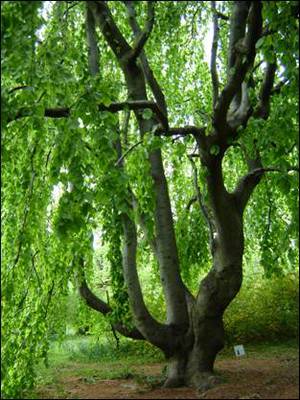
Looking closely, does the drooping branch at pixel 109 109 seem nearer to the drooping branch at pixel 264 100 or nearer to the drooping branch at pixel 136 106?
the drooping branch at pixel 136 106

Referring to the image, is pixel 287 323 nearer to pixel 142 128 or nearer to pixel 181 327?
pixel 181 327

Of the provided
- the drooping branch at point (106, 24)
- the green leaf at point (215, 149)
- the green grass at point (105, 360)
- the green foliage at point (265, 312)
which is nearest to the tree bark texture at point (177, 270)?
the drooping branch at point (106, 24)

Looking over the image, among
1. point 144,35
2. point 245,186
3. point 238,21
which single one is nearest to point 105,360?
point 245,186

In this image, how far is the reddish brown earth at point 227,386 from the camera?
12.1 ft

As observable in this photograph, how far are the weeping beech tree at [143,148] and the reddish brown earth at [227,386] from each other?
0.27 meters

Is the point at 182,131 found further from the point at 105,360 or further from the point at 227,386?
the point at 105,360

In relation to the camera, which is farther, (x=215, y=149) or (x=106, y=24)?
(x=106, y=24)

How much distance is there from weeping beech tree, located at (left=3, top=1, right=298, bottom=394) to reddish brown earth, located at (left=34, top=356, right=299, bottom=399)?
27 cm

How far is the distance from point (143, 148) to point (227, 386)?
203 cm

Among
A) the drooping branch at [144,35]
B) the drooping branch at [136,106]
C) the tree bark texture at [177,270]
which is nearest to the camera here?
the drooping branch at [136,106]

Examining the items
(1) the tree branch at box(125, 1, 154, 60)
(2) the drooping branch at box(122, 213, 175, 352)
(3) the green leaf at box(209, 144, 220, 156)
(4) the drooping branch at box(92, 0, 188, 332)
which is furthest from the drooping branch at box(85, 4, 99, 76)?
(2) the drooping branch at box(122, 213, 175, 352)

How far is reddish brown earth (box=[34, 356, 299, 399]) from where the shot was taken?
3.68 metres

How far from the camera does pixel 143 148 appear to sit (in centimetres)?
358

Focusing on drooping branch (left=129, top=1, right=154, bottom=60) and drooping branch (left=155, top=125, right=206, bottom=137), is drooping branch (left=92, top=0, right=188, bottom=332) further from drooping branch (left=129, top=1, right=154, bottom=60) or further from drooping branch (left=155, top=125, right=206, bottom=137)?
drooping branch (left=155, top=125, right=206, bottom=137)
